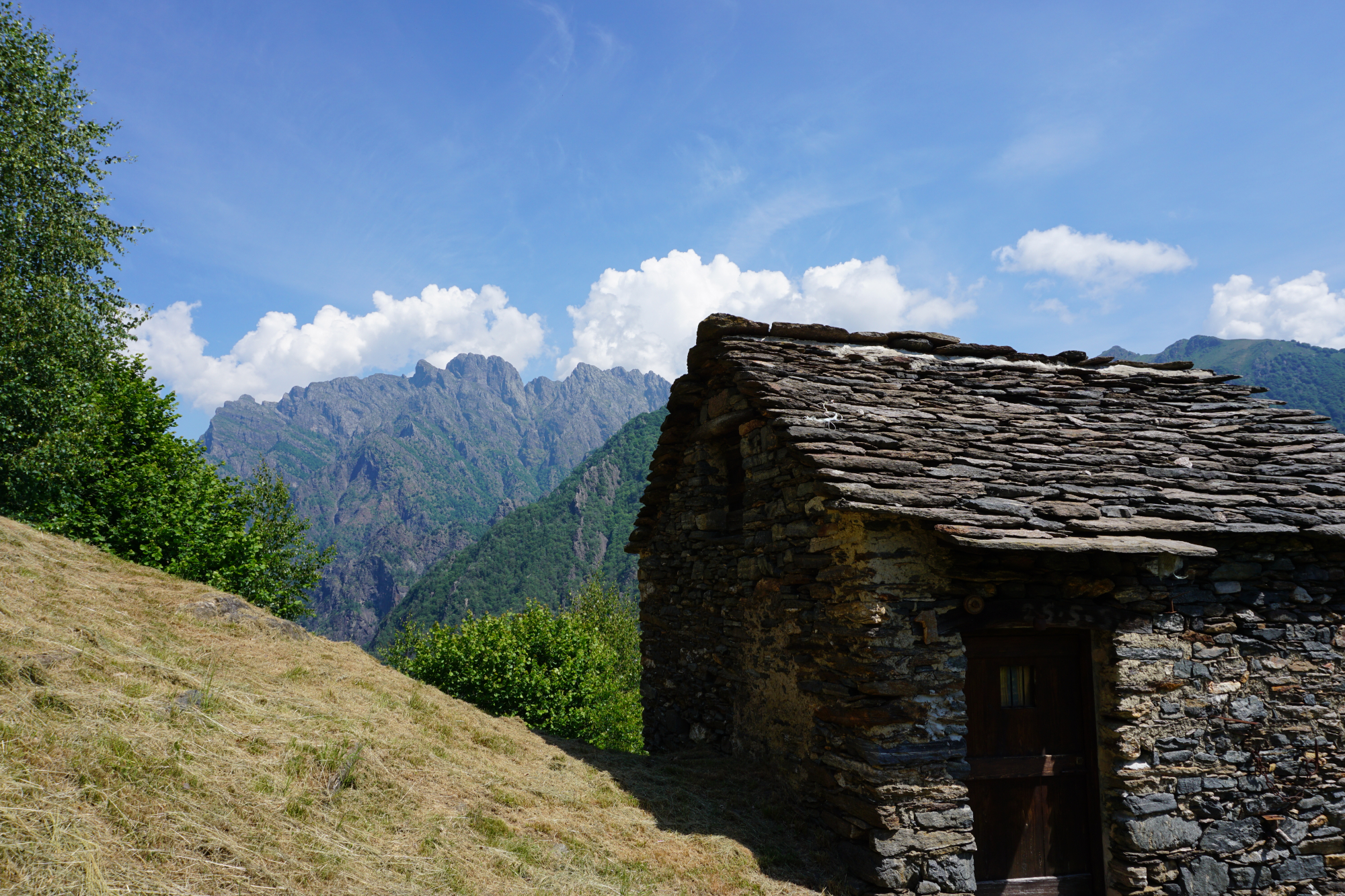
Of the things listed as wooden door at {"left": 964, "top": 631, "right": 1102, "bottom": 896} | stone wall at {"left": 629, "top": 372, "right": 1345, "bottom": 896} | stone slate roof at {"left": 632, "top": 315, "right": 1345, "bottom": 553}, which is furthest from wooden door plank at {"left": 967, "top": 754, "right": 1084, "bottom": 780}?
stone slate roof at {"left": 632, "top": 315, "right": 1345, "bottom": 553}

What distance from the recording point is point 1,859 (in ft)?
9.91

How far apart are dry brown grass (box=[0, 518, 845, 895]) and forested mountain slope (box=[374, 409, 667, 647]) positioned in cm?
7530

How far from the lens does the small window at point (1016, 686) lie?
593cm

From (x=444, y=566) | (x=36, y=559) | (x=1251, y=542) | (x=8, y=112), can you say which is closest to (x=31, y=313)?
(x=8, y=112)

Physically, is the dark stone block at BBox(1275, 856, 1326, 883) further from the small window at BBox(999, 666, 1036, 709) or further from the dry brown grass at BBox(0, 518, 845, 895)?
the dry brown grass at BBox(0, 518, 845, 895)

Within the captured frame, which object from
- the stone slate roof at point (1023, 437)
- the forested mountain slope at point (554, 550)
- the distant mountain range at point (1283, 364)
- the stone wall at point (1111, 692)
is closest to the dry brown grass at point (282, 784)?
the stone wall at point (1111, 692)

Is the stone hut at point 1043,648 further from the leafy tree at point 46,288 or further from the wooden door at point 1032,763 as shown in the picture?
the leafy tree at point 46,288

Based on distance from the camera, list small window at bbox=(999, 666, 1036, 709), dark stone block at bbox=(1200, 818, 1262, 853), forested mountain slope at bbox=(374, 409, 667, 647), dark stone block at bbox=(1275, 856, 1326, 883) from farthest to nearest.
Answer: forested mountain slope at bbox=(374, 409, 667, 647) < small window at bbox=(999, 666, 1036, 709) < dark stone block at bbox=(1275, 856, 1326, 883) < dark stone block at bbox=(1200, 818, 1262, 853)

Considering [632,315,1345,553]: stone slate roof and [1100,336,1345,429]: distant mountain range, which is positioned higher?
[1100,336,1345,429]: distant mountain range

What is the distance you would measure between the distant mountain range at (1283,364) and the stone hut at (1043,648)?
64986 mm

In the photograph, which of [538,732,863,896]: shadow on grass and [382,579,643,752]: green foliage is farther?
[382,579,643,752]: green foliage

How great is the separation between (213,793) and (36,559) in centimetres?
537

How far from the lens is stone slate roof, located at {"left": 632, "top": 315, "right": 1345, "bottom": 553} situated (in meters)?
5.44

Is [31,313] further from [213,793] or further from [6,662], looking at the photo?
[213,793]
